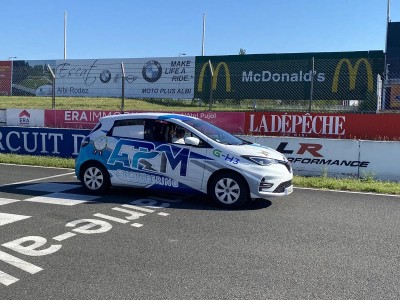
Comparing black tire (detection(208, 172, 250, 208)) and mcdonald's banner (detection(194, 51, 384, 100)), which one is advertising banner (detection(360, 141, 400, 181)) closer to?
black tire (detection(208, 172, 250, 208))

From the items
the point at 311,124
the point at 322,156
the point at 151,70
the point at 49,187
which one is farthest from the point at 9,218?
the point at 151,70

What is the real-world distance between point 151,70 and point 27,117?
27.2 feet

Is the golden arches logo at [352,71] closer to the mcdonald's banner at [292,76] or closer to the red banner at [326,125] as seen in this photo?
the mcdonald's banner at [292,76]

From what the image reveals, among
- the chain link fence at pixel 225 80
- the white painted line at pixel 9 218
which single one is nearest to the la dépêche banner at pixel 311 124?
the chain link fence at pixel 225 80

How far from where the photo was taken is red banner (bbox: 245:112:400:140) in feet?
40.2

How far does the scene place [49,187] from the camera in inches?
353

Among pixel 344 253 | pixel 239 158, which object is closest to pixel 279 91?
pixel 239 158

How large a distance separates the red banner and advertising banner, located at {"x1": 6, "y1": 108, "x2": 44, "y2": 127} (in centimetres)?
855

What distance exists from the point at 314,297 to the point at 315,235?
1999 mm

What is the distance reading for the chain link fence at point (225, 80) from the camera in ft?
70.6

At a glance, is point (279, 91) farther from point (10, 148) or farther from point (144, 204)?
point (144, 204)

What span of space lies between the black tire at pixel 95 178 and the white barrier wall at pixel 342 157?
4748 mm

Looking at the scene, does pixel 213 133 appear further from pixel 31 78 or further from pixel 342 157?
pixel 31 78

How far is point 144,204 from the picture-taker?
293 inches
